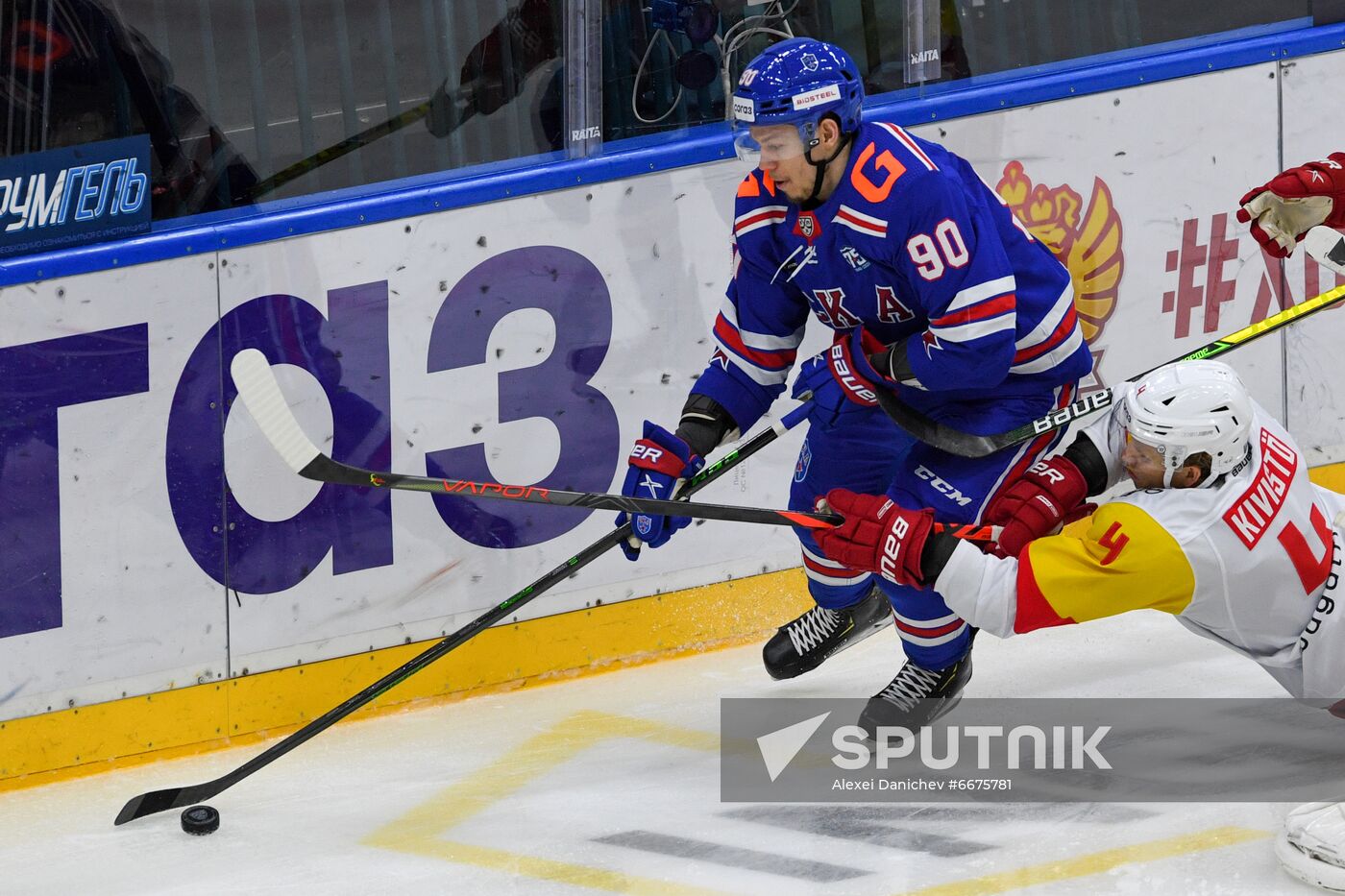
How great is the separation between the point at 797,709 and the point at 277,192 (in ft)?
5.06

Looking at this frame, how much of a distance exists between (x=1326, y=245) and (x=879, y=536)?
1.29 m

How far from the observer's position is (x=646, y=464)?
3406 millimetres

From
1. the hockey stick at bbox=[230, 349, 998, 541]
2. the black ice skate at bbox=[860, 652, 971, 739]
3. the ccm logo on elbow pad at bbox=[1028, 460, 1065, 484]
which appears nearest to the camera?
the hockey stick at bbox=[230, 349, 998, 541]

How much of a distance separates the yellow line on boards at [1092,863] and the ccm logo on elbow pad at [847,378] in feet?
2.95

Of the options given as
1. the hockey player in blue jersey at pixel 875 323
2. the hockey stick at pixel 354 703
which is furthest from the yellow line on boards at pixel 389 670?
the hockey player in blue jersey at pixel 875 323

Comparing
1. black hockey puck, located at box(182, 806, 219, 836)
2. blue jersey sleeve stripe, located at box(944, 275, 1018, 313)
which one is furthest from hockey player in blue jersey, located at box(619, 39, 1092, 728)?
black hockey puck, located at box(182, 806, 219, 836)

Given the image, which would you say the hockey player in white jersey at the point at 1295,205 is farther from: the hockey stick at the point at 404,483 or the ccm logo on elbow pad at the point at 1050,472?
the hockey stick at the point at 404,483

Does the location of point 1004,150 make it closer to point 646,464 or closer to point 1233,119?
point 1233,119

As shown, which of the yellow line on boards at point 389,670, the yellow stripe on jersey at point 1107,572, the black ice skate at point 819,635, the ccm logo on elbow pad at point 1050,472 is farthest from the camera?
the black ice skate at point 819,635

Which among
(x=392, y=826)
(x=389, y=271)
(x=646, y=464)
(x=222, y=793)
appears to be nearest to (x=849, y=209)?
(x=646, y=464)

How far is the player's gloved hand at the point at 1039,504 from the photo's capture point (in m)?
3.17

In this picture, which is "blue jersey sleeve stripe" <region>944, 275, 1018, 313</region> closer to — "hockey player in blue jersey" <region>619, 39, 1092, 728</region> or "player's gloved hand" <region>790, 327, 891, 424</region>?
"hockey player in blue jersey" <region>619, 39, 1092, 728</region>

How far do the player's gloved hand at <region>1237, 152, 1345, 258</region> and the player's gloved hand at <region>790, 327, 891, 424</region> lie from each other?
3.04 ft

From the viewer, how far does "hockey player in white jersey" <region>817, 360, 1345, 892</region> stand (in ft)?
9.25
